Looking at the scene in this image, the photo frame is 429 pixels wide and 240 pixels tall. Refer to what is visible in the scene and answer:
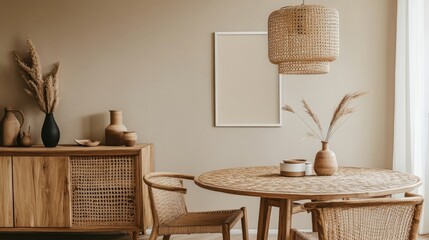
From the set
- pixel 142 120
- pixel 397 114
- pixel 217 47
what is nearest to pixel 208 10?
pixel 217 47

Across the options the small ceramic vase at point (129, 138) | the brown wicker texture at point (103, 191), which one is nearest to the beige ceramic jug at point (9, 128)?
the brown wicker texture at point (103, 191)

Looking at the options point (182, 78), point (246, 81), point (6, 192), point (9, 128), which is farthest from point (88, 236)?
point (246, 81)

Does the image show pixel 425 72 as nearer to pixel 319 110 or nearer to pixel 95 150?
pixel 319 110

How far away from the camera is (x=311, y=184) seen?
9.20 feet

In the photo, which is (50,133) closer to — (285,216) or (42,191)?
(42,191)

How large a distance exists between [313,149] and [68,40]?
227 cm

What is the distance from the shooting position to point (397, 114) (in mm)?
4305

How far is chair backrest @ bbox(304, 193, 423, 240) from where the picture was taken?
231 centimetres

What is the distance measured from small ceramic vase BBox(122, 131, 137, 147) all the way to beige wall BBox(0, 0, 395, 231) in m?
0.33

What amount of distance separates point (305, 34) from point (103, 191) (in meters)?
2.10

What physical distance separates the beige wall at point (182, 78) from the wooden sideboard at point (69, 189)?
0.48 metres

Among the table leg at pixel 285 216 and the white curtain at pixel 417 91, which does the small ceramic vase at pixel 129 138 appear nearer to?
the table leg at pixel 285 216

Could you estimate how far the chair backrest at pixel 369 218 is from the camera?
90.8 inches

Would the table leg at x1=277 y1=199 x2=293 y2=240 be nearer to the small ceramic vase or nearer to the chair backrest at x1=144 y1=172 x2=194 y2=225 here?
the chair backrest at x1=144 y1=172 x2=194 y2=225
